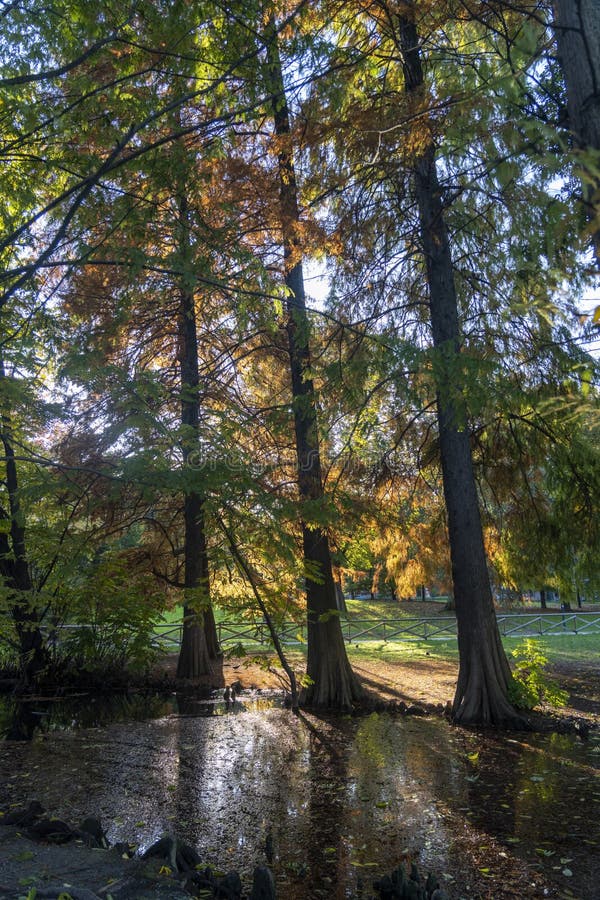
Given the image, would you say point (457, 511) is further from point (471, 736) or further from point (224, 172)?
point (224, 172)

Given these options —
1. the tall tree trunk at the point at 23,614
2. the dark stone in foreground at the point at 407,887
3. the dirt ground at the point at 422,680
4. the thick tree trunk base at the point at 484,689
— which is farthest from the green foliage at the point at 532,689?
the tall tree trunk at the point at 23,614

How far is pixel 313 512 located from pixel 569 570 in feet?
14.9

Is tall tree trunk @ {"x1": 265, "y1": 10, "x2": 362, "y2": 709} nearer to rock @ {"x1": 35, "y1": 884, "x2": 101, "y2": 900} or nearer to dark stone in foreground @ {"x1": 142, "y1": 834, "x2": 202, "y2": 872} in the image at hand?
dark stone in foreground @ {"x1": 142, "y1": 834, "x2": 202, "y2": 872}

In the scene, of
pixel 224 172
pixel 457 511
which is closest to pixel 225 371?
pixel 224 172

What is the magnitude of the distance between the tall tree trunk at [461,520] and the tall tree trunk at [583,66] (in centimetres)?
571

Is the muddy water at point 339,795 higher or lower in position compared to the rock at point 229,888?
lower

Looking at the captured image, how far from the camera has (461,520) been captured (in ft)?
33.6

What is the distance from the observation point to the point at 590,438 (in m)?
9.38

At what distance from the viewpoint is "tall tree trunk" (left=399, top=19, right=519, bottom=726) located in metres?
9.74

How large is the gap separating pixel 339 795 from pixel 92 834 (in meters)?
2.80

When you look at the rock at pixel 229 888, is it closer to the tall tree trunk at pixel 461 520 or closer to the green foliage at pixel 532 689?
the tall tree trunk at pixel 461 520

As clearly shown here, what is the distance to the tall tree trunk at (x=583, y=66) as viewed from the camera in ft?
11.3

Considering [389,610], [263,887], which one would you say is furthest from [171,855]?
[389,610]

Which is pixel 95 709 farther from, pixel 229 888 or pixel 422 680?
pixel 229 888
